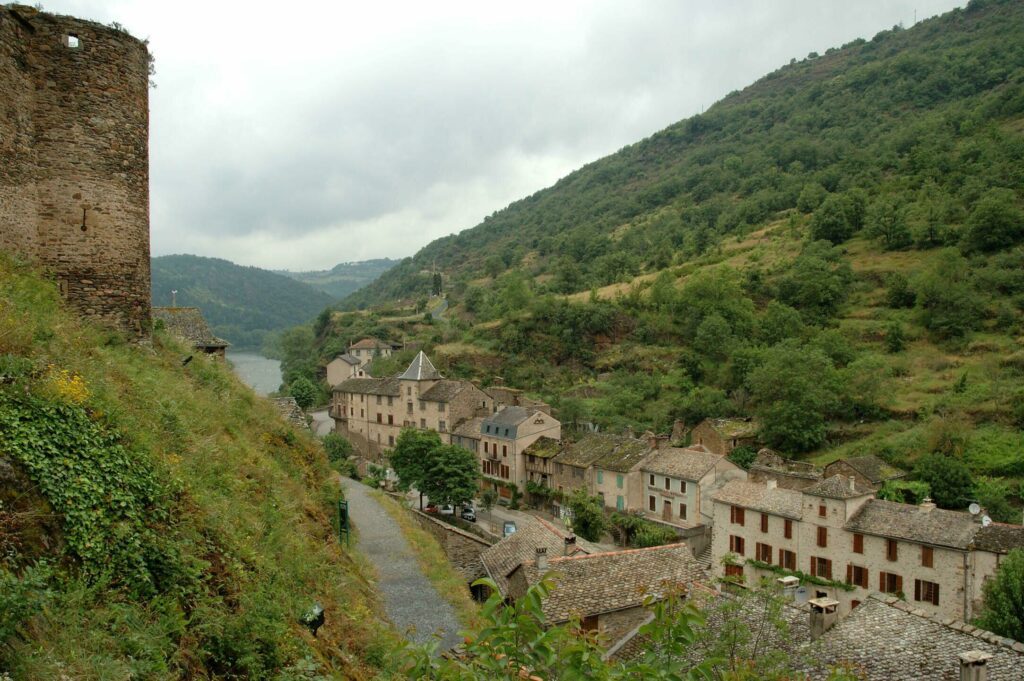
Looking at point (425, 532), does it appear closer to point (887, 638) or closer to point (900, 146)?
point (887, 638)

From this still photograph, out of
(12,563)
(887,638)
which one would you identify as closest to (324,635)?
(12,563)

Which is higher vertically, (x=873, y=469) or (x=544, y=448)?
(x=873, y=469)

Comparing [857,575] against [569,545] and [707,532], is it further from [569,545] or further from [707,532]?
[569,545]

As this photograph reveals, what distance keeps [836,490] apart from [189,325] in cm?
2473

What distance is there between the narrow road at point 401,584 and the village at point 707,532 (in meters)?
1.53

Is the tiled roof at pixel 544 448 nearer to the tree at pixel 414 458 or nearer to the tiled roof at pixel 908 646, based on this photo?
the tree at pixel 414 458

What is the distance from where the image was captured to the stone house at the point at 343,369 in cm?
7019

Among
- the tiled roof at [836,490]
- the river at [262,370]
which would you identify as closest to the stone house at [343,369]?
the river at [262,370]

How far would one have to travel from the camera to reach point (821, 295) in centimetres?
6031

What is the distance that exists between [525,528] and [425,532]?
3429 millimetres

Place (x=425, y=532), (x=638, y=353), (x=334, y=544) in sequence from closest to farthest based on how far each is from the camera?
(x=334, y=544), (x=425, y=532), (x=638, y=353)

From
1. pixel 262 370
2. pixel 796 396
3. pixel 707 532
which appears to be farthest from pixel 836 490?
pixel 262 370

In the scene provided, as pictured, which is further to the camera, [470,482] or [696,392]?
[696,392]

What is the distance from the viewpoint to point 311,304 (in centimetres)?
17300
